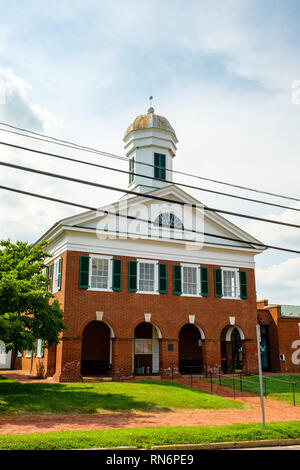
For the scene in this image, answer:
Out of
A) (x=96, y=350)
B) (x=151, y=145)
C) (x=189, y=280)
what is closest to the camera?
(x=96, y=350)

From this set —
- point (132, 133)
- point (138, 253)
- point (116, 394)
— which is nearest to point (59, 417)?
point (116, 394)

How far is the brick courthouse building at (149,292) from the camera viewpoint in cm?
2309

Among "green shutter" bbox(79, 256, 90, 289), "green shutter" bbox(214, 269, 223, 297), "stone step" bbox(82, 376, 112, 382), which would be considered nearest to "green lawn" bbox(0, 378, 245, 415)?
"stone step" bbox(82, 376, 112, 382)

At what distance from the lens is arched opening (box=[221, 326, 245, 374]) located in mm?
27264

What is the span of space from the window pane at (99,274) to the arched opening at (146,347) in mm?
4060

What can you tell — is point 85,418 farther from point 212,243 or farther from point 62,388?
point 212,243

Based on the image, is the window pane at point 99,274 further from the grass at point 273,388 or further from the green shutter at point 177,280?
the grass at point 273,388

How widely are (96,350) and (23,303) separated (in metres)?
9.46

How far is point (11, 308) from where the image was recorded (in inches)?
644

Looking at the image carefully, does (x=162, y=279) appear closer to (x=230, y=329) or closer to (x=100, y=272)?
(x=100, y=272)

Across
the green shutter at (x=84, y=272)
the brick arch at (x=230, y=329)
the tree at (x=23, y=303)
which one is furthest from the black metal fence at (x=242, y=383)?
the tree at (x=23, y=303)

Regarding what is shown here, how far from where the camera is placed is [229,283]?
2727cm

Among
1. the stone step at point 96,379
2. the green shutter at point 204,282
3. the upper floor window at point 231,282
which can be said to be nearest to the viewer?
the stone step at point 96,379

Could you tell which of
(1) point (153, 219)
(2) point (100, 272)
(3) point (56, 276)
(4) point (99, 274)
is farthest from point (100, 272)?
(1) point (153, 219)
